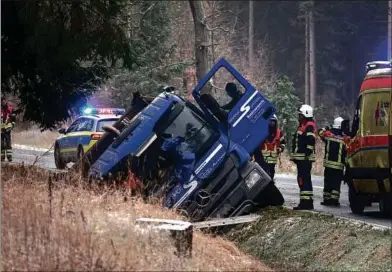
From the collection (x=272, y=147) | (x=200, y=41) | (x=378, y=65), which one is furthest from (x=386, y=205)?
(x=200, y=41)

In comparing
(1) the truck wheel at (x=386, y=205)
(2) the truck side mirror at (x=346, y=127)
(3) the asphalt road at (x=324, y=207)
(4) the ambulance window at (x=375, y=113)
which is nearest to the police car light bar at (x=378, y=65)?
(4) the ambulance window at (x=375, y=113)

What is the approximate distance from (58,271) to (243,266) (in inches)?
112

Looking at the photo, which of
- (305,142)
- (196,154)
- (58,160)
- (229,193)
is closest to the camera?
(196,154)

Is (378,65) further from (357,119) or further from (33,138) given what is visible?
(33,138)

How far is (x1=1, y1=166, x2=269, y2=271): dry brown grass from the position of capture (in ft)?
18.6

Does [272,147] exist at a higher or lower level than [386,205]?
higher

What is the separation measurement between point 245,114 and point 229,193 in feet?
4.03

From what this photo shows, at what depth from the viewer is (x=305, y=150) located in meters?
12.8

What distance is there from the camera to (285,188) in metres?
17.8

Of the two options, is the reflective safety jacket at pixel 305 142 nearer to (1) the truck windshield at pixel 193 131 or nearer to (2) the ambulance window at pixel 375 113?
(2) the ambulance window at pixel 375 113

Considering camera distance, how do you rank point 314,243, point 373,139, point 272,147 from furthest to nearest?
1. point 272,147
2. point 373,139
3. point 314,243

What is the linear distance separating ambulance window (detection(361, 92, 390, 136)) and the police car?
9.58 metres

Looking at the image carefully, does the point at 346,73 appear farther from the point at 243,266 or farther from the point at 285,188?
the point at 243,266

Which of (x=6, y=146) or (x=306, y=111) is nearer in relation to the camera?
(x=306, y=111)
